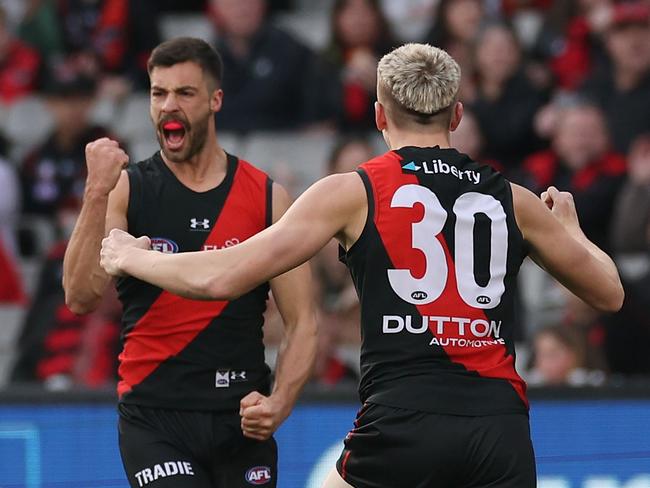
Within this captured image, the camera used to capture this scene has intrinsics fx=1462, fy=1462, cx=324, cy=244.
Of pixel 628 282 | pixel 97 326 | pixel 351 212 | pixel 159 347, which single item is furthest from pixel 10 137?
pixel 351 212

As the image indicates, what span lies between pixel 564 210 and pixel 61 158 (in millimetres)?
7080

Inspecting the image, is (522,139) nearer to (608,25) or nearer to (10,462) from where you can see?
(608,25)

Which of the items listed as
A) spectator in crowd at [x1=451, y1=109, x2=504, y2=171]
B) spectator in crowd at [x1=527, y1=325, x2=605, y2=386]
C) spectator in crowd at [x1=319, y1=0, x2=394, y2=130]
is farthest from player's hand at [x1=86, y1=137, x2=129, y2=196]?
spectator in crowd at [x1=319, y1=0, x2=394, y2=130]

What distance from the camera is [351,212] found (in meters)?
5.18

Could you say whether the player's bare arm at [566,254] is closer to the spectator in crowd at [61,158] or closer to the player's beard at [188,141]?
the player's beard at [188,141]

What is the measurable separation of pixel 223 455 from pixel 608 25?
673cm

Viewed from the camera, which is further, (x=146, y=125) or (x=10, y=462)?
(x=146, y=125)

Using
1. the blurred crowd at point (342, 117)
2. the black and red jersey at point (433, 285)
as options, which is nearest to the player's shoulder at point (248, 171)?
the black and red jersey at point (433, 285)

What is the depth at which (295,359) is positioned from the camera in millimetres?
6277

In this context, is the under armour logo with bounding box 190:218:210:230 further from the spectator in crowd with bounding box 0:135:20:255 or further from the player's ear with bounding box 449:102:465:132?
the spectator in crowd with bounding box 0:135:20:255

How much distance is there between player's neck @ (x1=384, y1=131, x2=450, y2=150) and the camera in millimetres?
5363

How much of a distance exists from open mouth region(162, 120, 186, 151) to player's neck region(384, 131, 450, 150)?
4.16 ft

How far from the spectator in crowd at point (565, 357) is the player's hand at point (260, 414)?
138 inches

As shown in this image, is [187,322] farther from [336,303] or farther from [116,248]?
[336,303]
